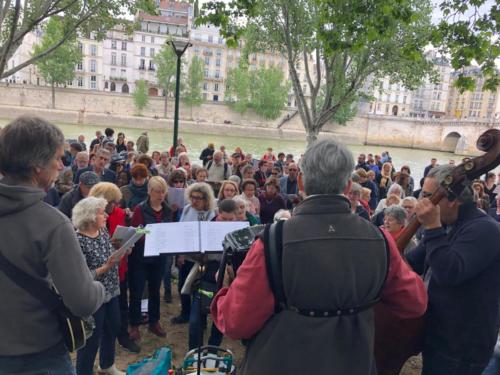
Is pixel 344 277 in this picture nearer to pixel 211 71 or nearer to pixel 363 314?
pixel 363 314

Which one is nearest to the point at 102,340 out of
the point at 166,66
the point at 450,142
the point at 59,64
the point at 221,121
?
the point at 59,64

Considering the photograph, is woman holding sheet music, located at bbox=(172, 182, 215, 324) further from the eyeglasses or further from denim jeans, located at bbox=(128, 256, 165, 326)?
denim jeans, located at bbox=(128, 256, 165, 326)

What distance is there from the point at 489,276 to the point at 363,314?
3.16 ft

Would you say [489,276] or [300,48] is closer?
[489,276]

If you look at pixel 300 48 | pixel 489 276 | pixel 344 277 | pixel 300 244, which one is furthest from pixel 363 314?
pixel 300 48

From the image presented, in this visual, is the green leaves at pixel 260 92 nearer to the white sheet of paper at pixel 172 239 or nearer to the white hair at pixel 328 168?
the white sheet of paper at pixel 172 239

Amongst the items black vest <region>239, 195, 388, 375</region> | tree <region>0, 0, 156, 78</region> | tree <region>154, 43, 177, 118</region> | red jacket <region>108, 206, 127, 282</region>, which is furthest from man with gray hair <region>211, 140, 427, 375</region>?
tree <region>154, 43, 177, 118</region>

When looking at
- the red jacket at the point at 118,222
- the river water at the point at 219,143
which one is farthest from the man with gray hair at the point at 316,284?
the river water at the point at 219,143

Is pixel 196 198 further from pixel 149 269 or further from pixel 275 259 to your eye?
pixel 275 259

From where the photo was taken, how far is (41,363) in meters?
1.86

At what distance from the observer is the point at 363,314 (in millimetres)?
1770

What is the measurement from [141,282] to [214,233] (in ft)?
4.76

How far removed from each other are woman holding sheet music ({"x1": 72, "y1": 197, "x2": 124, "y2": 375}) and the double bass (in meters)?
2.06

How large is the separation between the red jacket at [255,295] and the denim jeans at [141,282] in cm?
269
